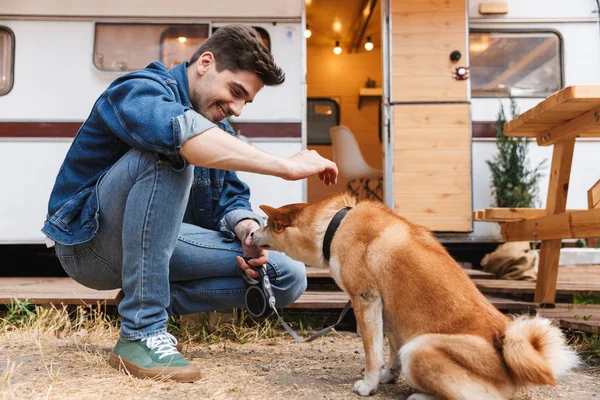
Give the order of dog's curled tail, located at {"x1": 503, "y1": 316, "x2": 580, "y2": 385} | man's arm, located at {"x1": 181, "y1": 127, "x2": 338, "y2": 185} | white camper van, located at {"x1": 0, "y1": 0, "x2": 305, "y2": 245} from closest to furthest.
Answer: dog's curled tail, located at {"x1": 503, "y1": 316, "x2": 580, "y2": 385} < man's arm, located at {"x1": 181, "y1": 127, "x2": 338, "y2": 185} < white camper van, located at {"x1": 0, "y1": 0, "x2": 305, "y2": 245}

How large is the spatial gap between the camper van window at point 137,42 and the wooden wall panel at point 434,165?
7.13 ft

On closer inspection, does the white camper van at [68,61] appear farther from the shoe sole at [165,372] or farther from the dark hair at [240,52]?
the shoe sole at [165,372]

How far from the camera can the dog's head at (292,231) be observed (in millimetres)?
2457

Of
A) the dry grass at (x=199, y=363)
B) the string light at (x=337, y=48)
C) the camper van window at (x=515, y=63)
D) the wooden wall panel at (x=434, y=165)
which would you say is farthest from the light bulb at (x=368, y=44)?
the dry grass at (x=199, y=363)

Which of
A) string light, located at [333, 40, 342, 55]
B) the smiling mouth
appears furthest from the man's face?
string light, located at [333, 40, 342, 55]

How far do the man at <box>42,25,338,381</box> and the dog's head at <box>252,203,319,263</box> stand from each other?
0.20m

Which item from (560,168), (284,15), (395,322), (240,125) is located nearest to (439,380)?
(395,322)

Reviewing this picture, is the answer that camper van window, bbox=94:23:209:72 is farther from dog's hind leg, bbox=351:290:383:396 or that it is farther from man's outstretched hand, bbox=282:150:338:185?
dog's hind leg, bbox=351:290:383:396

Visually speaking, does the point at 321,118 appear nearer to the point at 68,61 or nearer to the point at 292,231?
the point at 68,61

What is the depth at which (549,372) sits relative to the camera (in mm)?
1795

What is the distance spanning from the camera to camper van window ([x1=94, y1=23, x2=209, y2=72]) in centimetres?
518

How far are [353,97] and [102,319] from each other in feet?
22.3

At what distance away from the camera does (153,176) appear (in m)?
2.27

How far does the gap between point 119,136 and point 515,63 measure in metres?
4.54
